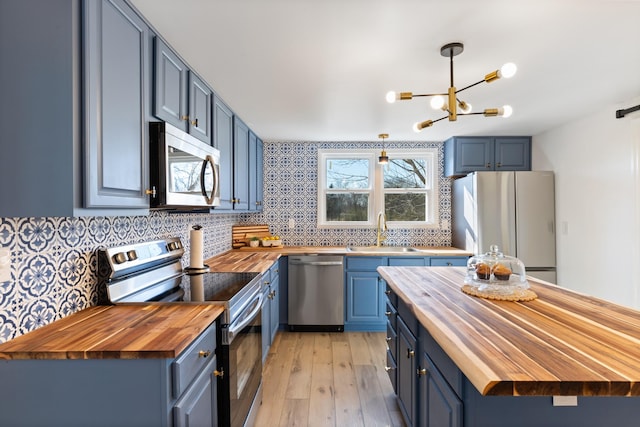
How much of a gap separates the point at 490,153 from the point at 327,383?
3110 mm

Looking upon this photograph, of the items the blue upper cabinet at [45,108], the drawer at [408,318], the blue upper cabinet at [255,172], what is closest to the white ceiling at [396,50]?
the blue upper cabinet at [45,108]

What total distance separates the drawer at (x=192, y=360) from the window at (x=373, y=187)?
280cm

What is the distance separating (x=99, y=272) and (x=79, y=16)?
1076 millimetres

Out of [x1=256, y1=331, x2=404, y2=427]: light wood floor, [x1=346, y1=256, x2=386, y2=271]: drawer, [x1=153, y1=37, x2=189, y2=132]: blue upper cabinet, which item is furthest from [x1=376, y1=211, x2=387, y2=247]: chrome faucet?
[x1=153, y1=37, x2=189, y2=132]: blue upper cabinet

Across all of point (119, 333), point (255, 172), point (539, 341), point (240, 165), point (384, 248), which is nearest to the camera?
point (539, 341)

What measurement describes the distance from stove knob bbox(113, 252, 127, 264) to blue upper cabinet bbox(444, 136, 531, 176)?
11.3 feet

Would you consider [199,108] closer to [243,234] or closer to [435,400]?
[243,234]

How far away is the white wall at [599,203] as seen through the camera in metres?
2.50

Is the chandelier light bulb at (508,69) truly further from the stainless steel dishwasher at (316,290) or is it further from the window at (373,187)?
the window at (373,187)

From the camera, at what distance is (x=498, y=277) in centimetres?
156

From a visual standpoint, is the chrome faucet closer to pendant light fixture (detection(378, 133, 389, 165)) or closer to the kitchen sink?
the kitchen sink

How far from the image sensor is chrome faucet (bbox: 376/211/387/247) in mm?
3849

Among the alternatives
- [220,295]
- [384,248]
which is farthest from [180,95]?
[384,248]

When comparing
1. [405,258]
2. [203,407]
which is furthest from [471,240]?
[203,407]
